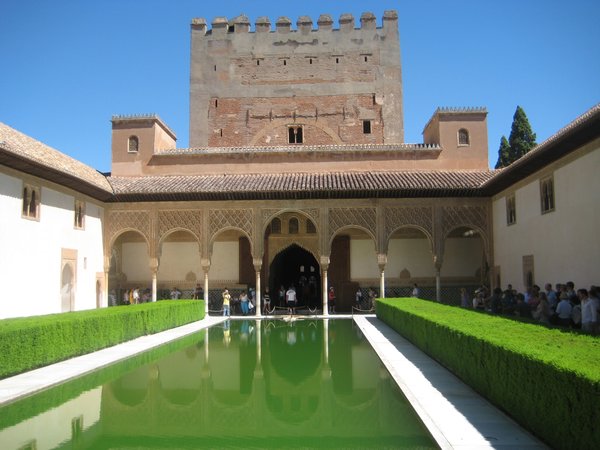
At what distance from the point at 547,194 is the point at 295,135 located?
1508 cm

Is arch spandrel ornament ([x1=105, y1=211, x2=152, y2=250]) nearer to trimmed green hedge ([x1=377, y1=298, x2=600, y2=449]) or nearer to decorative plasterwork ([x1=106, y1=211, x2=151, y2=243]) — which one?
decorative plasterwork ([x1=106, y1=211, x2=151, y2=243])

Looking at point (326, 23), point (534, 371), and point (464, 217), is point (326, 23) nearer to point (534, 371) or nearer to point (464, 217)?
point (464, 217)

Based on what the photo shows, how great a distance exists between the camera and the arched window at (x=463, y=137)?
2148 cm

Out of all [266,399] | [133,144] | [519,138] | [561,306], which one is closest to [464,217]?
[561,306]

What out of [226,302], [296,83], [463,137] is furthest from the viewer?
[296,83]

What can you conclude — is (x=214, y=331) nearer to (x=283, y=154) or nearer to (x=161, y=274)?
(x=161, y=274)

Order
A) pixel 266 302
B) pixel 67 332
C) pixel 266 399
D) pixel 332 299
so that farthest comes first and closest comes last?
pixel 332 299 → pixel 266 302 → pixel 67 332 → pixel 266 399

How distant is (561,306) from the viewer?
988cm

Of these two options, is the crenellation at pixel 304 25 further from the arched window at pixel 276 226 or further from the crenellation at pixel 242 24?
the arched window at pixel 276 226

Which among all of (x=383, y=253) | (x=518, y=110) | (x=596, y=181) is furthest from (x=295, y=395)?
(x=518, y=110)

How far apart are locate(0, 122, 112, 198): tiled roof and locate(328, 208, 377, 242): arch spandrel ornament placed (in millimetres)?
7253

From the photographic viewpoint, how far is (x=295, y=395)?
7.25m

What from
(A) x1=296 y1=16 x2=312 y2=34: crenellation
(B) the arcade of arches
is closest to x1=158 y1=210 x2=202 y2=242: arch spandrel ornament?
(B) the arcade of arches

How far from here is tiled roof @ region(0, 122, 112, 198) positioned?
42.0 feet
